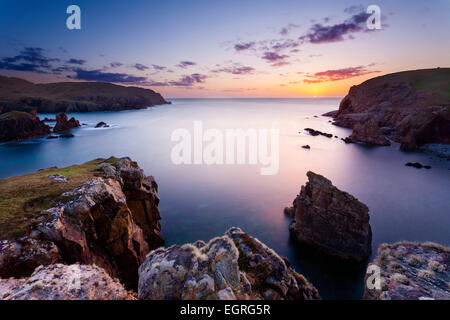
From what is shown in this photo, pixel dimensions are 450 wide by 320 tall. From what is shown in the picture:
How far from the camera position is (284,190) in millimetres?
45750

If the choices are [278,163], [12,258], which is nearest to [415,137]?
[278,163]

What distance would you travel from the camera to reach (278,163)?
65.2 meters

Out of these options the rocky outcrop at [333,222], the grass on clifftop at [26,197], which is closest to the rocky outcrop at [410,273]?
the rocky outcrop at [333,222]

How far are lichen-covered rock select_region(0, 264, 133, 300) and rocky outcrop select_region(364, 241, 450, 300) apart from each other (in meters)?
12.6

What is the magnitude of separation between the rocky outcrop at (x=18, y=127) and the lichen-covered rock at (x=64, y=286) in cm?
11406

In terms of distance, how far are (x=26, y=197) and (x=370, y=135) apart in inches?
4448

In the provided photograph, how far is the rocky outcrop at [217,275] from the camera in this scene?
7.82 metres

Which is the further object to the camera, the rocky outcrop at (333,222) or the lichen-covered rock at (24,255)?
the rocky outcrop at (333,222)

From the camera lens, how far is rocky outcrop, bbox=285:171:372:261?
25125 millimetres

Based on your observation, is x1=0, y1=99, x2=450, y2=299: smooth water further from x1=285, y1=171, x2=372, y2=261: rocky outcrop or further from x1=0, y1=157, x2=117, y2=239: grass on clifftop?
x1=0, y1=157, x2=117, y2=239: grass on clifftop

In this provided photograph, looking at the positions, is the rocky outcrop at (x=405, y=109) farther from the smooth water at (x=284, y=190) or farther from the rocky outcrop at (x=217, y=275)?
the rocky outcrop at (x=217, y=275)

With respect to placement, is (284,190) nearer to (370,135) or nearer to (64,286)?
(64,286)
